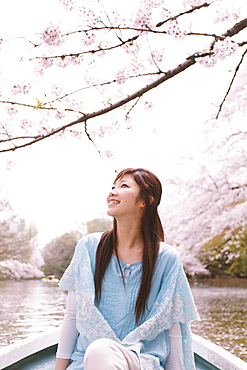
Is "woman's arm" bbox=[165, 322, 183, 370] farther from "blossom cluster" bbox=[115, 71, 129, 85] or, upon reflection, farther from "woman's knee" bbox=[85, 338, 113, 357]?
"blossom cluster" bbox=[115, 71, 129, 85]

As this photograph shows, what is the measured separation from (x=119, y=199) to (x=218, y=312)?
16.4ft

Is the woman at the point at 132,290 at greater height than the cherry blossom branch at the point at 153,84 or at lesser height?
lesser

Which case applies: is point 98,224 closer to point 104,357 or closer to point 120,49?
point 120,49

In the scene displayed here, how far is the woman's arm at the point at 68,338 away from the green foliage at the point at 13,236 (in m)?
11.6

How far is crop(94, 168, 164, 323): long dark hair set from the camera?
1329mm

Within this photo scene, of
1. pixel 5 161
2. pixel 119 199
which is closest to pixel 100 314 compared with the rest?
pixel 119 199

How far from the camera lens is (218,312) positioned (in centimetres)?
581

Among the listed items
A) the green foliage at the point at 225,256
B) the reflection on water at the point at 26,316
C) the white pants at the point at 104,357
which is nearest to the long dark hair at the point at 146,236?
the white pants at the point at 104,357

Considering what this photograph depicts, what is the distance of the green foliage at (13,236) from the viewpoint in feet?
41.3

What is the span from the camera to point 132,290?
4.33 ft

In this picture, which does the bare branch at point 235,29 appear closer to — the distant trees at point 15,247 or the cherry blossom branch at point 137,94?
the cherry blossom branch at point 137,94

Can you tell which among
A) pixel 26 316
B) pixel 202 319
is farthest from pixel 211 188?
pixel 26 316

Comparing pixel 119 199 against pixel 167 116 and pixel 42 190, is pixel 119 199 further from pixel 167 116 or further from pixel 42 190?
pixel 42 190

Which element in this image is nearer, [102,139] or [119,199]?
[119,199]
